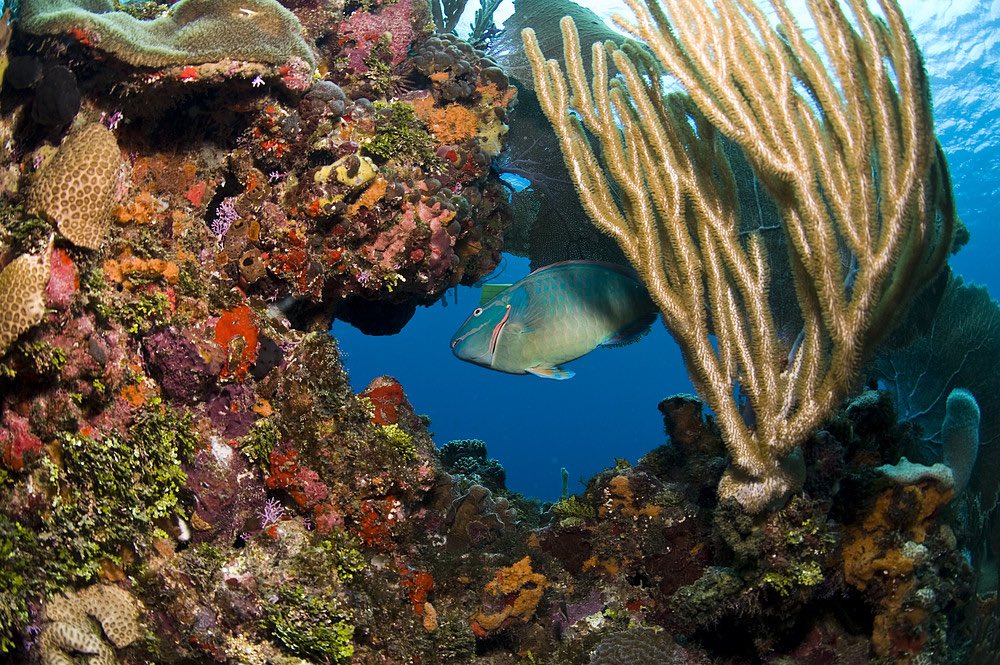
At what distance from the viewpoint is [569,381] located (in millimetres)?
93500

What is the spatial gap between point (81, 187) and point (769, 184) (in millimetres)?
3552

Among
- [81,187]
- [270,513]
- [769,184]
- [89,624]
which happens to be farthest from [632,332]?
[89,624]

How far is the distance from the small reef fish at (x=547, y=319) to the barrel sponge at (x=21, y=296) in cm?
211

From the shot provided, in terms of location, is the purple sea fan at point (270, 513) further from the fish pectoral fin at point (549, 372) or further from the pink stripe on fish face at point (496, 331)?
the fish pectoral fin at point (549, 372)

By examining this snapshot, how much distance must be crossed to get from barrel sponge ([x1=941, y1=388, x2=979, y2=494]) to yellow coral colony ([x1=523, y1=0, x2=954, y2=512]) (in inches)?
101

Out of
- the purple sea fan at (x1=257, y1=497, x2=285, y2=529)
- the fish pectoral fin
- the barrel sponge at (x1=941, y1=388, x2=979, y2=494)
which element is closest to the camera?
the purple sea fan at (x1=257, y1=497, x2=285, y2=529)

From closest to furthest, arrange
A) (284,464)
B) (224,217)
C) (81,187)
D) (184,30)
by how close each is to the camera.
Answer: (81,187) → (284,464) → (184,30) → (224,217)

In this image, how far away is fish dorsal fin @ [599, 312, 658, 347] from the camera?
351cm

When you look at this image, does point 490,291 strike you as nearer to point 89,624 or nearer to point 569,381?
point 89,624

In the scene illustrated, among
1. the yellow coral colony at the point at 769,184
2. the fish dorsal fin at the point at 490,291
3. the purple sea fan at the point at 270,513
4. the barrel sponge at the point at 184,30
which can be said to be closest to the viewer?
the yellow coral colony at the point at 769,184

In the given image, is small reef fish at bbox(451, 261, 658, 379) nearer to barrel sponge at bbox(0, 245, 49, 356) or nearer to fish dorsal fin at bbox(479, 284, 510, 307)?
fish dorsal fin at bbox(479, 284, 510, 307)

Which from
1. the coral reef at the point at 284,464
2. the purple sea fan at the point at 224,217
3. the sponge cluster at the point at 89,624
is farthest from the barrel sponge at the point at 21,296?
the sponge cluster at the point at 89,624

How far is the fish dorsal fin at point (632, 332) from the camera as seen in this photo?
11.5 feet

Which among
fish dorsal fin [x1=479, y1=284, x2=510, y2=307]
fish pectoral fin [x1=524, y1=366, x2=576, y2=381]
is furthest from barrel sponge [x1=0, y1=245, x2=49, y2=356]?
fish pectoral fin [x1=524, y1=366, x2=576, y2=381]
